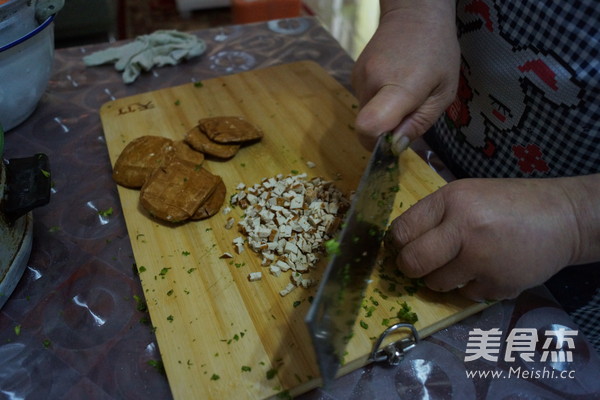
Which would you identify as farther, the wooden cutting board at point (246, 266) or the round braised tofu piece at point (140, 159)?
the round braised tofu piece at point (140, 159)

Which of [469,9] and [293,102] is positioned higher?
[469,9]

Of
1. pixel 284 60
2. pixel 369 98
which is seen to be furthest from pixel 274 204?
pixel 284 60

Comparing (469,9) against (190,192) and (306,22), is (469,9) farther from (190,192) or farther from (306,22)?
(306,22)

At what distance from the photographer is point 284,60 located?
1.96m

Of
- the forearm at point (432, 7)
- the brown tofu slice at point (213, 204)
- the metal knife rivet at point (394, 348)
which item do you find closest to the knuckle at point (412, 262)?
the metal knife rivet at point (394, 348)

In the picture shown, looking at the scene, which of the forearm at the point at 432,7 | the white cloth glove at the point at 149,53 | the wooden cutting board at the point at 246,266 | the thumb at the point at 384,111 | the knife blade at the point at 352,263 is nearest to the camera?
the knife blade at the point at 352,263

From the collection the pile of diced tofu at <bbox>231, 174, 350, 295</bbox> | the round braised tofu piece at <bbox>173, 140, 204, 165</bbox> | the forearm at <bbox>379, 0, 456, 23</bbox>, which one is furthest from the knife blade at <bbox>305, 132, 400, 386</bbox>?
the round braised tofu piece at <bbox>173, 140, 204, 165</bbox>

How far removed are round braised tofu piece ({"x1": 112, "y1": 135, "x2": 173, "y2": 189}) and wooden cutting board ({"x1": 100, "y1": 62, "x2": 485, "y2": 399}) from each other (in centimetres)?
4

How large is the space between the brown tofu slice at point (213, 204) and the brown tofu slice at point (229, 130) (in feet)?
0.55

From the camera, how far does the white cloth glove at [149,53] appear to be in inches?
72.9

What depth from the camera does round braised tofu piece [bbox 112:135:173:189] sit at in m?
1.33

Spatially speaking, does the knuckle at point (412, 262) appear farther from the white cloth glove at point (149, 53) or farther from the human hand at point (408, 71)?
the white cloth glove at point (149, 53)

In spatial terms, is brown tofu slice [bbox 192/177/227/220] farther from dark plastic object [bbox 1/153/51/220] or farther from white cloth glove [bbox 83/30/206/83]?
white cloth glove [bbox 83/30/206/83]

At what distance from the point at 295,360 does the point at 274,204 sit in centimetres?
44
